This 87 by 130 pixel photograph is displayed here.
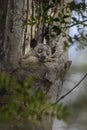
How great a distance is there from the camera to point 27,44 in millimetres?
1530

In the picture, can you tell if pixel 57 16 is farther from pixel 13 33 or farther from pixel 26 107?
pixel 26 107

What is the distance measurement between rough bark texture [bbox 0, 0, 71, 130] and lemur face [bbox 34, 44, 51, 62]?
0.08ft

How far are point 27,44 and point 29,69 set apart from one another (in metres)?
0.13

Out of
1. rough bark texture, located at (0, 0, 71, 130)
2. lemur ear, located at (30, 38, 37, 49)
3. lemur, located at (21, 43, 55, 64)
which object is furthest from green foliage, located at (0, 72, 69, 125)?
lemur ear, located at (30, 38, 37, 49)

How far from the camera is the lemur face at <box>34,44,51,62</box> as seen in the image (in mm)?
1537

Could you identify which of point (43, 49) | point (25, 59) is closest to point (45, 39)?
point (43, 49)

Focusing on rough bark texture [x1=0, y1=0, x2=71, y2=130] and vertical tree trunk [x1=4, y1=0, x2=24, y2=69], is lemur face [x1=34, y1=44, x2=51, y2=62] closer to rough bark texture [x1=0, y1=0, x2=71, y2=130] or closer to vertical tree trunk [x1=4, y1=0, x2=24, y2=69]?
rough bark texture [x1=0, y1=0, x2=71, y2=130]

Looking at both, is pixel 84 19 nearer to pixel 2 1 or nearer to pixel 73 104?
pixel 2 1

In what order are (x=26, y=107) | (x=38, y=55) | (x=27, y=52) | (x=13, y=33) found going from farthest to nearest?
(x=38, y=55)
(x=27, y=52)
(x=13, y=33)
(x=26, y=107)

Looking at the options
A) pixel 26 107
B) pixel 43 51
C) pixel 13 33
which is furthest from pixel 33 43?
pixel 26 107

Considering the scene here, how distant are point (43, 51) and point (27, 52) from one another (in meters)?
0.09

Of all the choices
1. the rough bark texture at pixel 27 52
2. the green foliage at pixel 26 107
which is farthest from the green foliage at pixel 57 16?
the green foliage at pixel 26 107

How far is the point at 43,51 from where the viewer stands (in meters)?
1.57

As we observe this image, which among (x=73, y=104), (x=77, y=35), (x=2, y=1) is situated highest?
(x=2, y=1)
